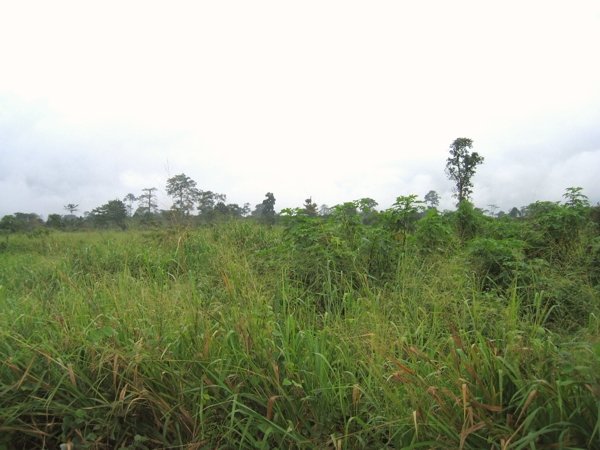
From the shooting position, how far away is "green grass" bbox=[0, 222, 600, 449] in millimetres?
1711

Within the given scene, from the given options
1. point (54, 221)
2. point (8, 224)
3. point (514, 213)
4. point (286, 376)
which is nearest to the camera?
point (286, 376)

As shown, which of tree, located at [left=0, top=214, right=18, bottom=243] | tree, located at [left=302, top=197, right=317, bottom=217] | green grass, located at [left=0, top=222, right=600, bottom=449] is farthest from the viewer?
tree, located at [left=0, top=214, right=18, bottom=243]

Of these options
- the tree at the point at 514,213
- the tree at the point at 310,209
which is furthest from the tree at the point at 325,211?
the tree at the point at 514,213

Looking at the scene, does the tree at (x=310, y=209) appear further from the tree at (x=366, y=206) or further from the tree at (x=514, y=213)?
the tree at (x=514, y=213)

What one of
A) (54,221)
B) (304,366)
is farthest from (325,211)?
(54,221)

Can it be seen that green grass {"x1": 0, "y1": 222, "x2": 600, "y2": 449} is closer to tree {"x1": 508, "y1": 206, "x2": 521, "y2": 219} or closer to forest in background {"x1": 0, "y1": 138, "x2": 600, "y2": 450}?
forest in background {"x1": 0, "y1": 138, "x2": 600, "y2": 450}

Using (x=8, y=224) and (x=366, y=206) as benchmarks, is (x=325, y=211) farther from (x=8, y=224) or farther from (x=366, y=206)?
(x=8, y=224)

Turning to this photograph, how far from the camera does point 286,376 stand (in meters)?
2.16

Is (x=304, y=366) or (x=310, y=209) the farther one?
(x=310, y=209)

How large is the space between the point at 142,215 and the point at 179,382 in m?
5.16

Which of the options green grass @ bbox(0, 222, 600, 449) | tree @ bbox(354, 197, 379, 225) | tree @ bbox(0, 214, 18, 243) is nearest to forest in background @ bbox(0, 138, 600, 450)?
green grass @ bbox(0, 222, 600, 449)

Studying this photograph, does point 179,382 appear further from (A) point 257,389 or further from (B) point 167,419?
(A) point 257,389

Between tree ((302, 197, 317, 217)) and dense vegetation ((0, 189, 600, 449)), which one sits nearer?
dense vegetation ((0, 189, 600, 449))

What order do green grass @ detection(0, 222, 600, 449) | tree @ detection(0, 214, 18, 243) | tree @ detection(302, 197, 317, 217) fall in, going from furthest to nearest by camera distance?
tree @ detection(0, 214, 18, 243), tree @ detection(302, 197, 317, 217), green grass @ detection(0, 222, 600, 449)
